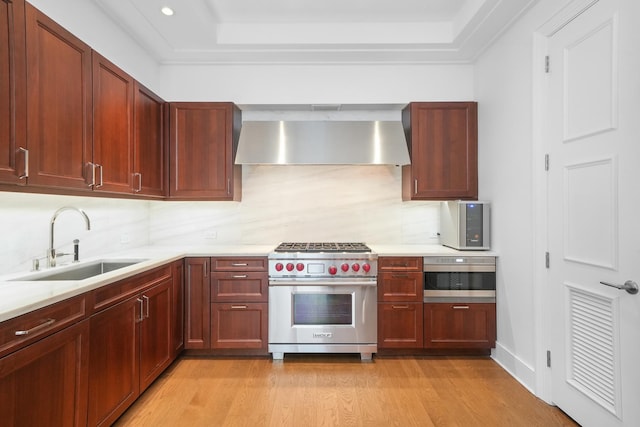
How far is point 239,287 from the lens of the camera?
3.01m

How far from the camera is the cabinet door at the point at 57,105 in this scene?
1.71m

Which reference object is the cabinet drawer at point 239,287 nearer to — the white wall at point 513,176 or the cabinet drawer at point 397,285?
the cabinet drawer at point 397,285

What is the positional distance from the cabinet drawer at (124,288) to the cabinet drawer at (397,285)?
1754 millimetres

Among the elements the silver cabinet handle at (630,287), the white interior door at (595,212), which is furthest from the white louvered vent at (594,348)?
the silver cabinet handle at (630,287)

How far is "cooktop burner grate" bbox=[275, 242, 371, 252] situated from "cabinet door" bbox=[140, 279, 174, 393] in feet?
3.19

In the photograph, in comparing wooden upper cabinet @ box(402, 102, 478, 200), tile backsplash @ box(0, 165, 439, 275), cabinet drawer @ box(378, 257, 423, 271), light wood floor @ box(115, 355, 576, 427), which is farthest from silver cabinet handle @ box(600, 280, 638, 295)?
tile backsplash @ box(0, 165, 439, 275)

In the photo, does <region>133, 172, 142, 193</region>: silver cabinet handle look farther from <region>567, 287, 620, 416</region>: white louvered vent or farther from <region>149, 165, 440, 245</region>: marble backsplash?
<region>567, 287, 620, 416</region>: white louvered vent

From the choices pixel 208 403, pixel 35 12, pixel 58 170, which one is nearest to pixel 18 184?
pixel 58 170

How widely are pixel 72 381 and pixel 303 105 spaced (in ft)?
9.02

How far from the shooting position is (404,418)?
2.17 m

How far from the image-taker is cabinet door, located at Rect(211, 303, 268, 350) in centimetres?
299

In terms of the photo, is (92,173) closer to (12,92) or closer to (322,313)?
(12,92)

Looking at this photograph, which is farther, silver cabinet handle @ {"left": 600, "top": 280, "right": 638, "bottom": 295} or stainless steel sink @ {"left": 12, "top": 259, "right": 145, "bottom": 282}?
stainless steel sink @ {"left": 12, "top": 259, "right": 145, "bottom": 282}

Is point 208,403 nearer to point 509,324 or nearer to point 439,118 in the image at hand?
point 509,324
